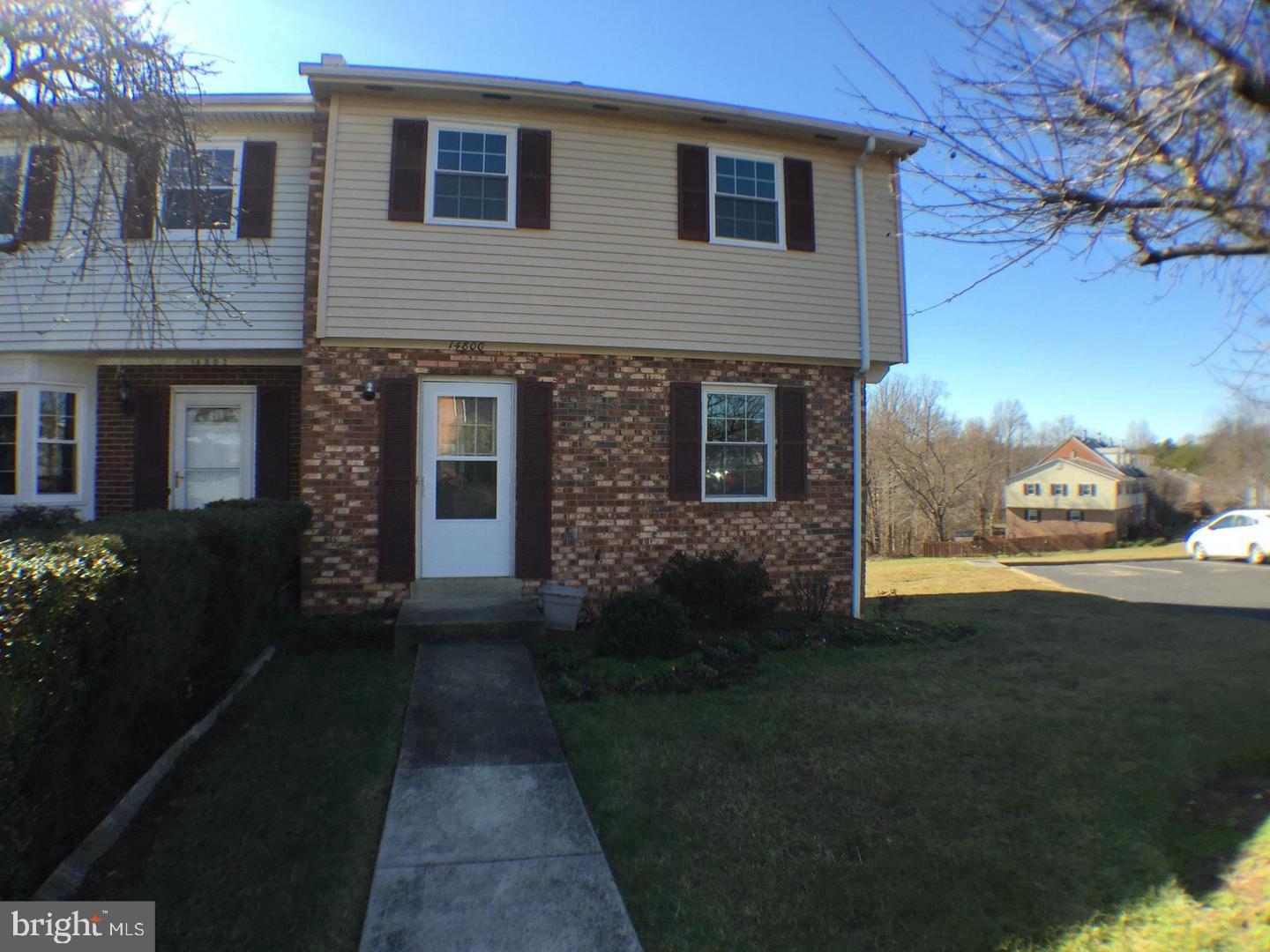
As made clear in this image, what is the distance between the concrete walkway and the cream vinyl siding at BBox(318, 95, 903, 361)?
4476mm

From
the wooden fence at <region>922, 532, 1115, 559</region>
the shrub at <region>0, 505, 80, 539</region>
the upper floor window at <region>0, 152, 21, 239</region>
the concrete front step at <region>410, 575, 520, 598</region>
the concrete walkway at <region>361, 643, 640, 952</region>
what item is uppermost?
the upper floor window at <region>0, 152, 21, 239</region>

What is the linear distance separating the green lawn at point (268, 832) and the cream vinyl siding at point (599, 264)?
14.5 feet

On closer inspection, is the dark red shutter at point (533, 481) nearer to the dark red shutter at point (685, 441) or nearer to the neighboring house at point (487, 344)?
the neighboring house at point (487, 344)

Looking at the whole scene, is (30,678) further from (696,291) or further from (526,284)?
(696,291)

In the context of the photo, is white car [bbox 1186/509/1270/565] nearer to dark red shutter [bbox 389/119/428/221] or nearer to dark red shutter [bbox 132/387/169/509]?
dark red shutter [bbox 389/119/428/221]

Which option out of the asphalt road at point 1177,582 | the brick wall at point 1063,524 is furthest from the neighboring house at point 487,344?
the brick wall at point 1063,524

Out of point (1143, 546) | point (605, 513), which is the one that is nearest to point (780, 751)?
point (605, 513)

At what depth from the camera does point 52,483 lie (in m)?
8.59

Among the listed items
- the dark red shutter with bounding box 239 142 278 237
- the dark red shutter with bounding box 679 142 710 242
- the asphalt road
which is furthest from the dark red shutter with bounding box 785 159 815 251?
the asphalt road

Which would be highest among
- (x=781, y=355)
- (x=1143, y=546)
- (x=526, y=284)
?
(x=526, y=284)

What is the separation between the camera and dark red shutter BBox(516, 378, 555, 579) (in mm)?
8328

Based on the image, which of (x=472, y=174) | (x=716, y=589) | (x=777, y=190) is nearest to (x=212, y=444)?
(x=472, y=174)

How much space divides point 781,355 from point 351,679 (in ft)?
19.4

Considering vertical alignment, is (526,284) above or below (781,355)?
above
